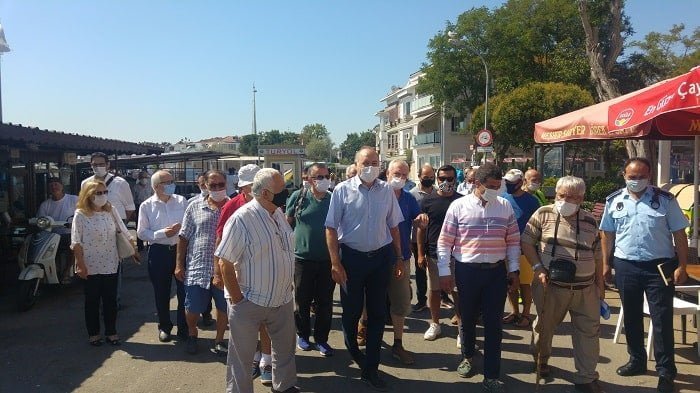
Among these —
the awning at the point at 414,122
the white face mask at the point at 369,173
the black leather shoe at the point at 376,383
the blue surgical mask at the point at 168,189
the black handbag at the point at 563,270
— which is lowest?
the black leather shoe at the point at 376,383

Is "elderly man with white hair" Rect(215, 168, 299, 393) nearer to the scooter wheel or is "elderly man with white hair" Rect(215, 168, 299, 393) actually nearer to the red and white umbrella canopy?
the red and white umbrella canopy

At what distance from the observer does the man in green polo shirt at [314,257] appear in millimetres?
5191

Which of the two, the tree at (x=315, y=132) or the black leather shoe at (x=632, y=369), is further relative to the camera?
the tree at (x=315, y=132)

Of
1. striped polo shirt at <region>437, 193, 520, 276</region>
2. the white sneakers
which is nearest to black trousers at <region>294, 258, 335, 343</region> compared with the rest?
the white sneakers

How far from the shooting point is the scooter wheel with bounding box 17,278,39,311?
700 centimetres

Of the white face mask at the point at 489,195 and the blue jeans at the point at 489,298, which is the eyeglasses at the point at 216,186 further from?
the white face mask at the point at 489,195

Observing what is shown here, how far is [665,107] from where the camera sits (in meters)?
5.37

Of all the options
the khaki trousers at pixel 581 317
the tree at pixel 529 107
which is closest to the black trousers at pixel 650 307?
the khaki trousers at pixel 581 317

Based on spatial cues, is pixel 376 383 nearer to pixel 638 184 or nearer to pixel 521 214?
Result: pixel 521 214

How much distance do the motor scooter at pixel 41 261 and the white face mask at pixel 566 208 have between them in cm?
640

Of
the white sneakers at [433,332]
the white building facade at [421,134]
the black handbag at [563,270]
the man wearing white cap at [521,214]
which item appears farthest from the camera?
the white building facade at [421,134]

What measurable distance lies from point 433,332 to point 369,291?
4.61ft

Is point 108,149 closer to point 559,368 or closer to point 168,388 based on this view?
point 168,388

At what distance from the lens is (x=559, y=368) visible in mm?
4980
